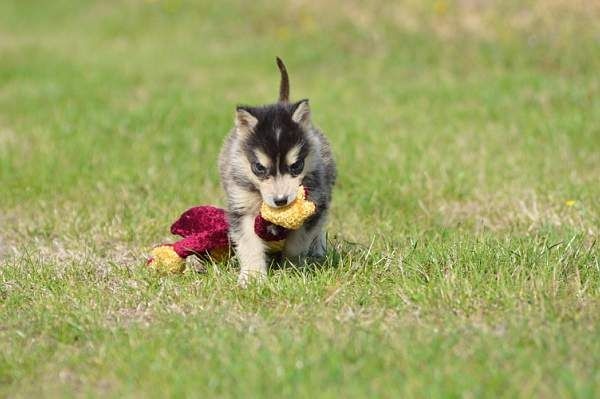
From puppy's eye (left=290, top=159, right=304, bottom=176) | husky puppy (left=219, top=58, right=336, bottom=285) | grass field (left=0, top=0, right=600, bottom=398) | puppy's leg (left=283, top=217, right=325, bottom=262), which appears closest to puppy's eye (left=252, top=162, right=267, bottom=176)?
husky puppy (left=219, top=58, right=336, bottom=285)

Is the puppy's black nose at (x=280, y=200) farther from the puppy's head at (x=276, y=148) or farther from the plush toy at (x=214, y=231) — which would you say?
the plush toy at (x=214, y=231)

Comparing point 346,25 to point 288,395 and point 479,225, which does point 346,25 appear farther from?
point 288,395

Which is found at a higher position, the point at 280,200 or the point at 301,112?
the point at 301,112

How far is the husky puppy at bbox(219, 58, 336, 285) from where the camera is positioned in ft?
17.3

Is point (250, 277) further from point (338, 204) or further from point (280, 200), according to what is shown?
point (338, 204)

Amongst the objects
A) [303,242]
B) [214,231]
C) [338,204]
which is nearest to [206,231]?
[214,231]

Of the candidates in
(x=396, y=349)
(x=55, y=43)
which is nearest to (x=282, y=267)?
(x=396, y=349)

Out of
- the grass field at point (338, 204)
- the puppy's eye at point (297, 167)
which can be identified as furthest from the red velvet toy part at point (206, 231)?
the puppy's eye at point (297, 167)

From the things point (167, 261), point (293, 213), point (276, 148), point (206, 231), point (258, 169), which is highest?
point (276, 148)

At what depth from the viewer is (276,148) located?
5246 mm

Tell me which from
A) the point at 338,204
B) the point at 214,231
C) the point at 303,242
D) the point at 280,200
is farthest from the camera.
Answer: the point at 338,204

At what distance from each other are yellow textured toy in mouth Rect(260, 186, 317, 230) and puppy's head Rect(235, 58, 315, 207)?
83mm

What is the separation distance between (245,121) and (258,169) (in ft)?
1.09

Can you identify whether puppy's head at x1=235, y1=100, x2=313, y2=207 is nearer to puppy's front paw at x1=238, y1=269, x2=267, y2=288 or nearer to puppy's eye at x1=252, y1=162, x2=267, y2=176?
puppy's eye at x1=252, y1=162, x2=267, y2=176
